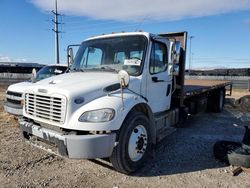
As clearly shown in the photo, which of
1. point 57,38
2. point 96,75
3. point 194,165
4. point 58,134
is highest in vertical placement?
point 57,38

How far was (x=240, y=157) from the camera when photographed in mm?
4625

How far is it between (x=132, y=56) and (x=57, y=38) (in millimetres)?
35907

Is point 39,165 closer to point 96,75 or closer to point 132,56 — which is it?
point 96,75

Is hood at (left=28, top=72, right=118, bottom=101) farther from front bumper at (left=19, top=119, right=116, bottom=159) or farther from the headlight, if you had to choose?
front bumper at (left=19, top=119, right=116, bottom=159)

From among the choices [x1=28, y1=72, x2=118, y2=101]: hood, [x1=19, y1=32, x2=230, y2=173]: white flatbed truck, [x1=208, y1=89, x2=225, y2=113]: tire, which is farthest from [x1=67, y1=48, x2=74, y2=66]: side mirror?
[x1=208, y1=89, x2=225, y2=113]: tire

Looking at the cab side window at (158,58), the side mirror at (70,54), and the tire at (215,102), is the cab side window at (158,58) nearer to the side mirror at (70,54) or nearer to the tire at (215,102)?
the side mirror at (70,54)

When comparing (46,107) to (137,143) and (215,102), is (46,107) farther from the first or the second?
(215,102)

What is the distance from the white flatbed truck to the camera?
151 inches

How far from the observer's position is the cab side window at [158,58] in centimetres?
512

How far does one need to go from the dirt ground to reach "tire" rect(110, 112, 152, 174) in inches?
8.7

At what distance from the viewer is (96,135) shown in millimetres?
3762

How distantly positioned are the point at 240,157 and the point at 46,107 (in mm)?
3536

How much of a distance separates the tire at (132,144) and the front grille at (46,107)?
1.00 metres

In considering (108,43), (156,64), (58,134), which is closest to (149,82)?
(156,64)
